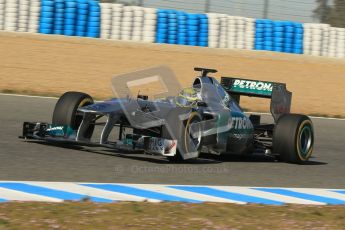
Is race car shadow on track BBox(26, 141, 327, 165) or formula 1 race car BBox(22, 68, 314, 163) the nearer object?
formula 1 race car BBox(22, 68, 314, 163)

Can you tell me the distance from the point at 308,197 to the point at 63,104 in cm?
341

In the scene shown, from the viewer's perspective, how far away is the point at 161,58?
59.9 ft

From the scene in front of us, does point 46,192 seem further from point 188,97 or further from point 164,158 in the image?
point 188,97

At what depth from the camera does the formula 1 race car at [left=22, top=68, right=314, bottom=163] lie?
9.06 meters

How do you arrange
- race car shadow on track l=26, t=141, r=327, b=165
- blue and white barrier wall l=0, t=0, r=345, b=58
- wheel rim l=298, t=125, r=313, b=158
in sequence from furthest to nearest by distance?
blue and white barrier wall l=0, t=0, r=345, b=58, wheel rim l=298, t=125, r=313, b=158, race car shadow on track l=26, t=141, r=327, b=165

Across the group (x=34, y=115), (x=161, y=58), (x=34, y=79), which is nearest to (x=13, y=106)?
A: (x=34, y=115)

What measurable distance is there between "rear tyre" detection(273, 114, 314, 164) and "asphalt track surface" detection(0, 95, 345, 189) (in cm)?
14

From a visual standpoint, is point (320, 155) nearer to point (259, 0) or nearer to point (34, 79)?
point (34, 79)

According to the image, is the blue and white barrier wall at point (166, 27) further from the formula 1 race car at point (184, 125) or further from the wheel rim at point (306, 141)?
the wheel rim at point (306, 141)

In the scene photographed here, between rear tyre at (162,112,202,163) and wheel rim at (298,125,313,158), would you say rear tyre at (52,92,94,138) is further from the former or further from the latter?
wheel rim at (298,125,313,158)

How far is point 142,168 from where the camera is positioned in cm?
880

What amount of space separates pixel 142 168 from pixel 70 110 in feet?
4.72

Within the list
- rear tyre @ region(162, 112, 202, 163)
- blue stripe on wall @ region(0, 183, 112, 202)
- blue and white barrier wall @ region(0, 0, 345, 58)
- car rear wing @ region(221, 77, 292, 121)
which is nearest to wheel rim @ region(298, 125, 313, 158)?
car rear wing @ region(221, 77, 292, 121)

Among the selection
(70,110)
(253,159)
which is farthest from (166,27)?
(70,110)
